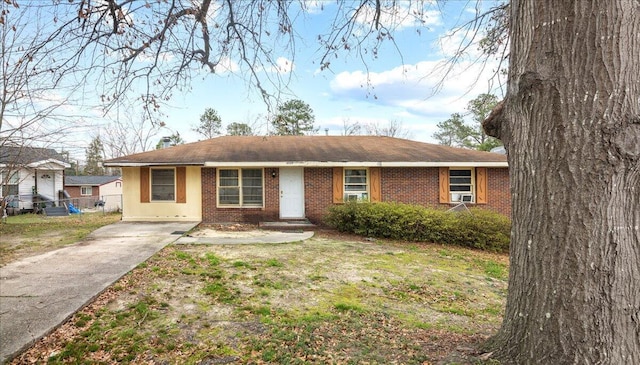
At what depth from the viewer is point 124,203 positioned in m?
12.9

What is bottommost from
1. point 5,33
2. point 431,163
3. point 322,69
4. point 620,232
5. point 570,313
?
point 570,313

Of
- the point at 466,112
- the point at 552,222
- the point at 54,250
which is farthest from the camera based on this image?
the point at 54,250

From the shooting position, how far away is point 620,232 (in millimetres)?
2020

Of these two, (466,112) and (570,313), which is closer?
(570,313)

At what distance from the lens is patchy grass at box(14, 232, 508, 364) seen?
3256 millimetres

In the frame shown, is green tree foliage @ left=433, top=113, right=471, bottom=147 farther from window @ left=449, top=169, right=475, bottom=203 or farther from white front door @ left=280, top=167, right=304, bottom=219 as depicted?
white front door @ left=280, top=167, right=304, bottom=219

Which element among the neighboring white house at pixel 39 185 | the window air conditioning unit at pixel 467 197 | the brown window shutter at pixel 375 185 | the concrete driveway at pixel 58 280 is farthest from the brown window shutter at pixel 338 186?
the neighboring white house at pixel 39 185

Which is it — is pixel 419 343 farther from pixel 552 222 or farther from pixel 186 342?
pixel 186 342

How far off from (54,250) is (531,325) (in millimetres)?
9622

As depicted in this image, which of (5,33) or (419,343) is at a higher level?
(5,33)

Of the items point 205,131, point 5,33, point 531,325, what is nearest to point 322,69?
point 531,325

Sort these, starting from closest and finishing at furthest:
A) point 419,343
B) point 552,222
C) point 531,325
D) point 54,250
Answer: point 552,222 < point 531,325 < point 419,343 < point 54,250

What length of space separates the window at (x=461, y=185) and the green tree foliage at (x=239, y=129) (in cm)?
2246

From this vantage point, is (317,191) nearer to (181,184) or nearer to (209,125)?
(181,184)
